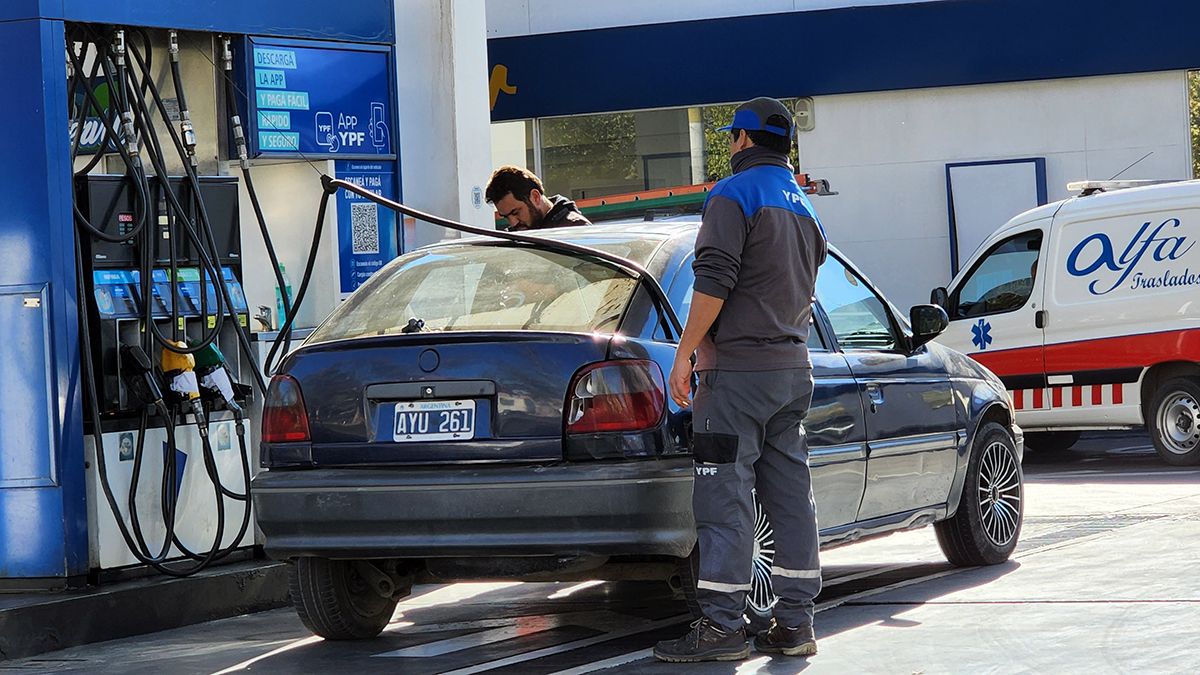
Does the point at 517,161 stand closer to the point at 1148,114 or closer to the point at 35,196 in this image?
the point at 1148,114

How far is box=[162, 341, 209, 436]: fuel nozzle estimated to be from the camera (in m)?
8.39

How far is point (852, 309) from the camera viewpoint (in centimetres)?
783

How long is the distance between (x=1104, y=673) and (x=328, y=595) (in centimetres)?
288

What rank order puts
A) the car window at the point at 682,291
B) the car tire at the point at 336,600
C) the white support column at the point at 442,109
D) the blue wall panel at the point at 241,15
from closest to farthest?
the car window at the point at 682,291 → the car tire at the point at 336,600 → the blue wall panel at the point at 241,15 → the white support column at the point at 442,109

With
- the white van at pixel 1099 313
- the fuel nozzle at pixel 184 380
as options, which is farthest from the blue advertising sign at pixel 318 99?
the white van at pixel 1099 313

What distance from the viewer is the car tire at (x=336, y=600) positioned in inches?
268

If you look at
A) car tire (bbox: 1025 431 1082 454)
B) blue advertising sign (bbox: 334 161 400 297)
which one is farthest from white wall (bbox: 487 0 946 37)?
blue advertising sign (bbox: 334 161 400 297)

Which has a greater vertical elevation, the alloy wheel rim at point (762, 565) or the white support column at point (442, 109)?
the white support column at point (442, 109)

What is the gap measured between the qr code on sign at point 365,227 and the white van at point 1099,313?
4.96 m

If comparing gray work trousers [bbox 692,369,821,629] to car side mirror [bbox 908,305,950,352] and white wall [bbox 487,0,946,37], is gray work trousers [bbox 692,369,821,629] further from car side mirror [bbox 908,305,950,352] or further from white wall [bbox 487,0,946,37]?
white wall [bbox 487,0,946,37]

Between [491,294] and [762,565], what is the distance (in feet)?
4.68

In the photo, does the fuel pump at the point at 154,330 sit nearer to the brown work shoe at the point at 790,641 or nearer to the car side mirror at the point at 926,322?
the brown work shoe at the point at 790,641

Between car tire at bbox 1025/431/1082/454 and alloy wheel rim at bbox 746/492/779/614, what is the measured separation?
917 centimetres

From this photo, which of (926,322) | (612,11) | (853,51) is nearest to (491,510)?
(926,322)
